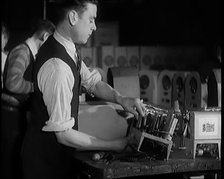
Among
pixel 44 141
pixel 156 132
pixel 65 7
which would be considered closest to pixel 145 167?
pixel 156 132

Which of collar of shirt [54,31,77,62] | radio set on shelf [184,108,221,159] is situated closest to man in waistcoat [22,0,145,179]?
collar of shirt [54,31,77,62]

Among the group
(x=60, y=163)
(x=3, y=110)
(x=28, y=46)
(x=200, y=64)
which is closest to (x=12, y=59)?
(x=28, y=46)

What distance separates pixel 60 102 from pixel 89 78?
0.65 ft

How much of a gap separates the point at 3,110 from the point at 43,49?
281mm

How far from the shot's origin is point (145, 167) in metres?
1.81

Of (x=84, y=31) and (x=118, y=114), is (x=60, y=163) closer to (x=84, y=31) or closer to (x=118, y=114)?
(x=118, y=114)

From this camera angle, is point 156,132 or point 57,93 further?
point 156,132

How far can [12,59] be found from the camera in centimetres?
189

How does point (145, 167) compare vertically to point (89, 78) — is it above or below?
below

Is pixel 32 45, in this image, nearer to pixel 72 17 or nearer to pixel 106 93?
pixel 72 17

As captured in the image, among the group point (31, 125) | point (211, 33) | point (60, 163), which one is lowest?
point (60, 163)

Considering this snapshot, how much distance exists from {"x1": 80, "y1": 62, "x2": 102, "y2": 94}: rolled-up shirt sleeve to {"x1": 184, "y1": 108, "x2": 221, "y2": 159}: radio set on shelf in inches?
15.6

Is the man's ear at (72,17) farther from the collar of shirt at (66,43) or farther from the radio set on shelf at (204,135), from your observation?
the radio set on shelf at (204,135)

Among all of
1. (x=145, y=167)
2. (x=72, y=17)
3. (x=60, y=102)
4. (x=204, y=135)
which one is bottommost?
(x=145, y=167)
